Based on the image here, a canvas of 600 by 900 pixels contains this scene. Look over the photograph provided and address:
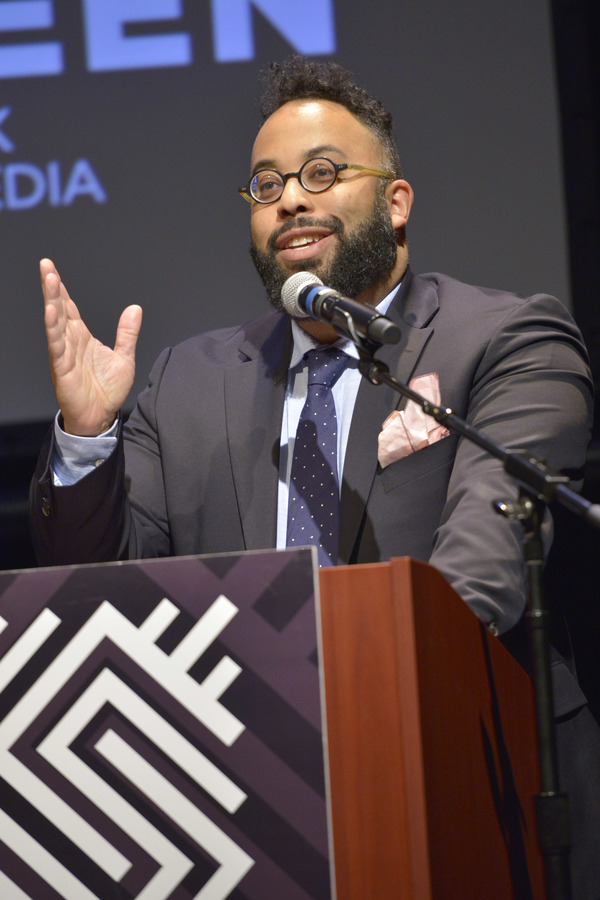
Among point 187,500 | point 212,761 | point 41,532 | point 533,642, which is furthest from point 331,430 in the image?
point 212,761

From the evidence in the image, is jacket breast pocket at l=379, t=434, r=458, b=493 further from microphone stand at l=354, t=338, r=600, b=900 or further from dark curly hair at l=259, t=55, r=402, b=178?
dark curly hair at l=259, t=55, r=402, b=178

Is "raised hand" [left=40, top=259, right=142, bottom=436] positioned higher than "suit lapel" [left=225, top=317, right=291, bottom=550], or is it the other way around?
"raised hand" [left=40, top=259, right=142, bottom=436]

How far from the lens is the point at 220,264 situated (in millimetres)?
3043

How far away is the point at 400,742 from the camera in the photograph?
1062mm

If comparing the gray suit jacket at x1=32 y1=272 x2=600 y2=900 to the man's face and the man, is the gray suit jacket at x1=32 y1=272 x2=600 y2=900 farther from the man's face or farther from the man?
the man's face

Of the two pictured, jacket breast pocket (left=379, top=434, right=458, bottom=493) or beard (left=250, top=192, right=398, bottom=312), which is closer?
jacket breast pocket (left=379, top=434, right=458, bottom=493)

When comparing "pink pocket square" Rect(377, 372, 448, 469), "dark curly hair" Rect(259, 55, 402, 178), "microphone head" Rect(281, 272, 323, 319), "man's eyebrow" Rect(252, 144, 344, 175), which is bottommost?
"pink pocket square" Rect(377, 372, 448, 469)

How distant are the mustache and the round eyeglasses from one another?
2.2 inches

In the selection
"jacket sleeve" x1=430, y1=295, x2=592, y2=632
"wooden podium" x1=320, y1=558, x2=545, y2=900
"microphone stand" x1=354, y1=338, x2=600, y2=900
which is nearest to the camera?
"wooden podium" x1=320, y1=558, x2=545, y2=900

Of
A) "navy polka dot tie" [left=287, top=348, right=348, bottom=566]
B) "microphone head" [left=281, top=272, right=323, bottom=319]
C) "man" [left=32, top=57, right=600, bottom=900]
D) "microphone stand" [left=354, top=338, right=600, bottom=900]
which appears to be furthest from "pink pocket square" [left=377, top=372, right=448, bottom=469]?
"microphone stand" [left=354, top=338, right=600, bottom=900]

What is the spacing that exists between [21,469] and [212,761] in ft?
7.18

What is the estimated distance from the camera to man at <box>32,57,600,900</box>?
5.73 ft

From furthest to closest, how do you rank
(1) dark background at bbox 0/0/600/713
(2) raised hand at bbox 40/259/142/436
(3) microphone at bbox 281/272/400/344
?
(1) dark background at bbox 0/0/600/713
(2) raised hand at bbox 40/259/142/436
(3) microphone at bbox 281/272/400/344

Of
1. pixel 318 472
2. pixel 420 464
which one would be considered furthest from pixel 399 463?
pixel 318 472
